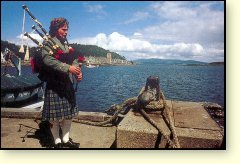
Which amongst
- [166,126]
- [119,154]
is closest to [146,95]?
[166,126]

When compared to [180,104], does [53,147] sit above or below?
below

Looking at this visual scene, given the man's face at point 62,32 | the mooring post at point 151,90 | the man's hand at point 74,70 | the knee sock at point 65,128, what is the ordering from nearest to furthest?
the man's hand at point 74,70, the man's face at point 62,32, the knee sock at point 65,128, the mooring post at point 151,90

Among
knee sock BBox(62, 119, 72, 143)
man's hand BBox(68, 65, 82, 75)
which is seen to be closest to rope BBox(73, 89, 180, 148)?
knee sock BBox(62, 119, 72, 143)

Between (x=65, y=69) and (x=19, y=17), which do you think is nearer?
(x=65, y=69)

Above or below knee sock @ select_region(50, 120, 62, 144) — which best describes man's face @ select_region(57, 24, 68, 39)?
above

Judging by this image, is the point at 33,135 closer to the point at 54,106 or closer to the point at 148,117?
the point at 54,106

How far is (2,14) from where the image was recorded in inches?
105

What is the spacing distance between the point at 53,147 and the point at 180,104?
1453 mm

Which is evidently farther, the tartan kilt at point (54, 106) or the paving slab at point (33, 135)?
the paving slab at point (33, 135)

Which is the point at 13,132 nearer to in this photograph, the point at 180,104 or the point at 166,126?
the point at 166,126

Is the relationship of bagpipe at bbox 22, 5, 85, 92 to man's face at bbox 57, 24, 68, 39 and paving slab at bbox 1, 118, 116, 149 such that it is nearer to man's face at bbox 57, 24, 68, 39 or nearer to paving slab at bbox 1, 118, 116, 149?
man's face at bbox 57, 24, 68, 39

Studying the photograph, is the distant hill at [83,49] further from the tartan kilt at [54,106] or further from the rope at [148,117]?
the rope at [148,117]

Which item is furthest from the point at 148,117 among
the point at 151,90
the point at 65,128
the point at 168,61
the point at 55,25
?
the point at 55,25

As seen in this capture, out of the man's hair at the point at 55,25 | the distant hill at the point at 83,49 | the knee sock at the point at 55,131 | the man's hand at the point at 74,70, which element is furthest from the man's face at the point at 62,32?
the knee sock at the point at 55,131
